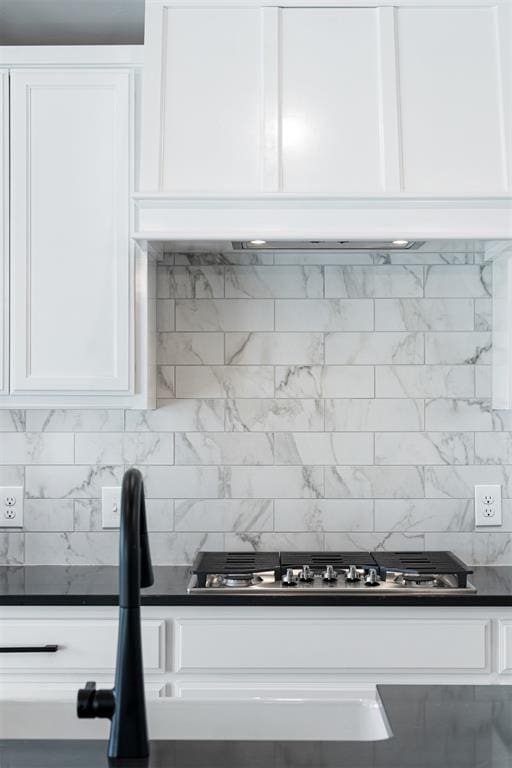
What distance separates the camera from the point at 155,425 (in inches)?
110

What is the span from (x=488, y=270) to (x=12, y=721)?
2.12 meters

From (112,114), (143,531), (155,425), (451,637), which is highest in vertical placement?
(112,114)

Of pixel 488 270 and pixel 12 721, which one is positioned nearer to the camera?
pixel 12 721

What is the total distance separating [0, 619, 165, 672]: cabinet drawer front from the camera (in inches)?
91.1

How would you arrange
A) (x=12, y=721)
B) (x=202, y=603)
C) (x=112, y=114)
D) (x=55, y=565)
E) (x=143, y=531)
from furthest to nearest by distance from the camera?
(x=55, y=565), (x=112, y=114), (x=202, y=603), (x=12, y=721), (x=143, y=531)

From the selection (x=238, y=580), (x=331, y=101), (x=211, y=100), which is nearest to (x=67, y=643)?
(x=238, y=580)

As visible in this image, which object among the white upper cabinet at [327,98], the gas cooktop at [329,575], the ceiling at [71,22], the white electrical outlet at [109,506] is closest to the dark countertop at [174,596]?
the gas cooktop at [329,575]

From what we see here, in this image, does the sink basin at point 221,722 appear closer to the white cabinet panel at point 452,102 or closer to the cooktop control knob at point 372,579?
the cooktop control knob at point 372,579

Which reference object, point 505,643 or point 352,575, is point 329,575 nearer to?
point 352,575

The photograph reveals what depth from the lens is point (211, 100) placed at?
2.41 metres

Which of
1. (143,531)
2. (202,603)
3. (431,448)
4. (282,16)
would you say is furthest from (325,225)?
(143,531)

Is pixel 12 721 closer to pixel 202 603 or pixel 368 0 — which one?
pixel 202 603

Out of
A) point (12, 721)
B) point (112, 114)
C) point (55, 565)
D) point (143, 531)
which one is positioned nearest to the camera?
point (143, 531)

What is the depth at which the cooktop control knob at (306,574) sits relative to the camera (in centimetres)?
242
